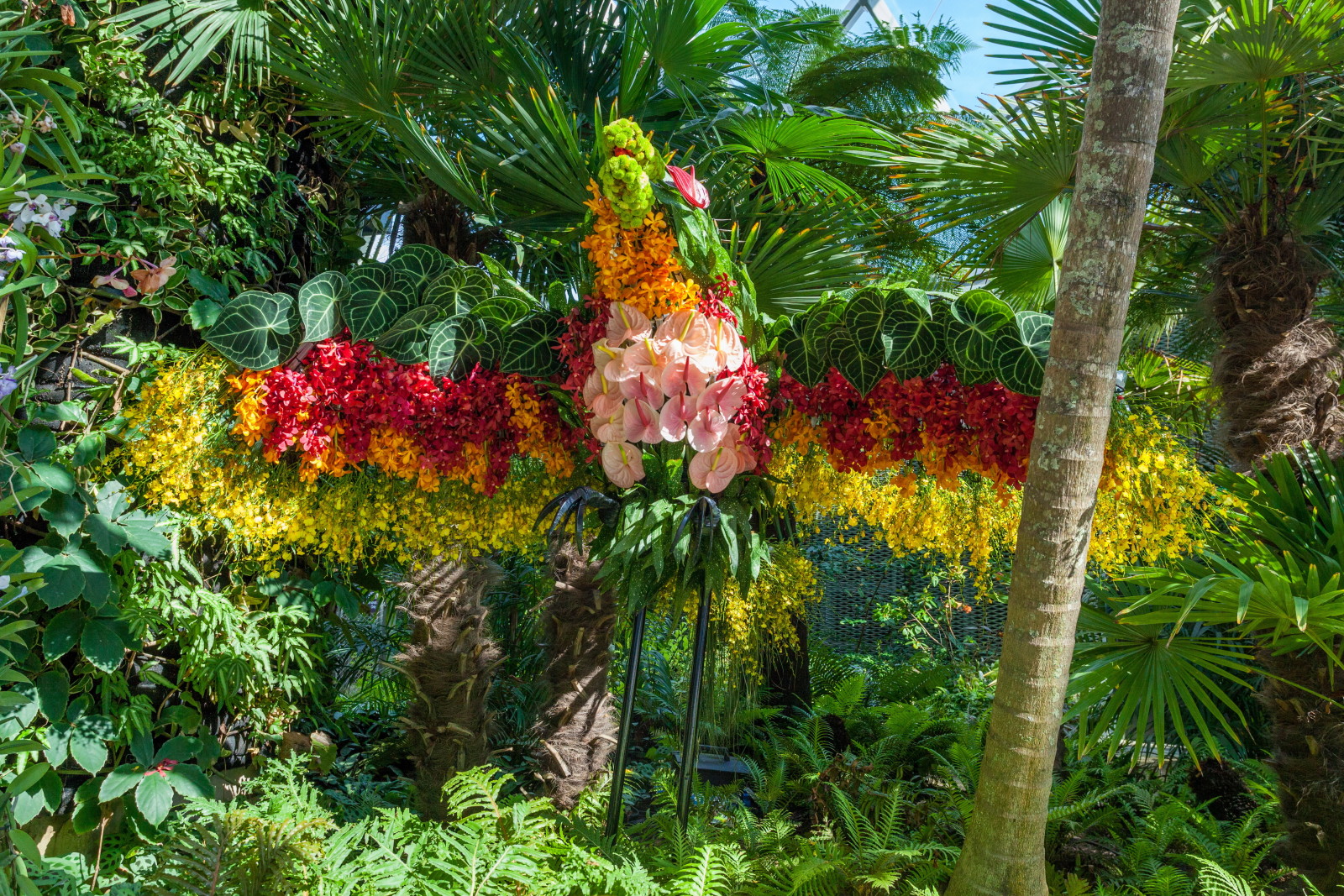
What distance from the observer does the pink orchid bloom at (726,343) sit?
87.0 inches

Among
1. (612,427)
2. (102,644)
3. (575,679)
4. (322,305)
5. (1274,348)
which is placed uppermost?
(1274,348)

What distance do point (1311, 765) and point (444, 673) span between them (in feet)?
10.1

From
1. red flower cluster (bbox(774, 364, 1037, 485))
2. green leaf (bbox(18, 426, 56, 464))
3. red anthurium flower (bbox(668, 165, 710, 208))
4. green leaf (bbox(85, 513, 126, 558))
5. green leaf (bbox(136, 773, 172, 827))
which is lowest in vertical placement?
green leaf (bbox(136, 773, 172, 827))

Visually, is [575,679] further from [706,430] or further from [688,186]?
[688,186]

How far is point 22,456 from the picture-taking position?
7.94 feet

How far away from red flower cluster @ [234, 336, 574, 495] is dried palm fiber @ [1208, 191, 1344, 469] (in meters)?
2.35

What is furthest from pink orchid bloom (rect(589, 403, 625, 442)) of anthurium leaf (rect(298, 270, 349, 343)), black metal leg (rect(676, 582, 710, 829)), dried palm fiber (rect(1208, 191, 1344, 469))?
dried palm fiber (rect(1208, 191, 1344, 469))

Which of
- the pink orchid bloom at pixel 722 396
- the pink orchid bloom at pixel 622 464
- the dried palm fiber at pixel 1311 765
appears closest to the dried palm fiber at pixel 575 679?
the pink orchid bloom at pixel 622 464

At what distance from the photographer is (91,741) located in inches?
104

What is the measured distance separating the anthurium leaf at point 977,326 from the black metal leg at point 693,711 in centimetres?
97

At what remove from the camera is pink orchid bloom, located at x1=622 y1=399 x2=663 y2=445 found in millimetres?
2217

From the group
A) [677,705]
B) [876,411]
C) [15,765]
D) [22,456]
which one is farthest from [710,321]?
[677,705]

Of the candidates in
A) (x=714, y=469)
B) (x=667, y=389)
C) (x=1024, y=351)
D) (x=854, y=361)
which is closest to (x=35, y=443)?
(x=667, y=389)

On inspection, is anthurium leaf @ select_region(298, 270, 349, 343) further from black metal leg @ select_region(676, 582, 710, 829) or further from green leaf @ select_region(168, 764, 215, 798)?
green leaf @ select_region(168, 764, 215, 798)
